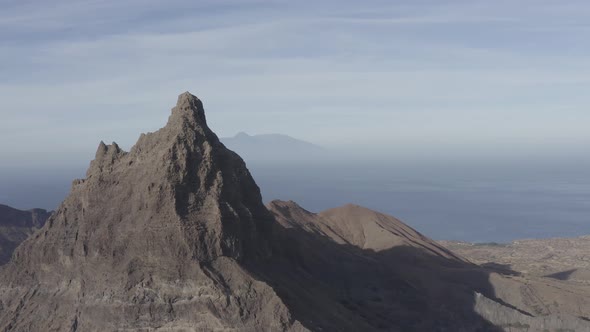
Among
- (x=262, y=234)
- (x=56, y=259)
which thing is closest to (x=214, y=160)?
(x=262, y=234)

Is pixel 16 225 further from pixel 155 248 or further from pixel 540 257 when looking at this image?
pixel 540 257

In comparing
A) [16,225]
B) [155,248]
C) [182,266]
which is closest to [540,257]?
[182,266]

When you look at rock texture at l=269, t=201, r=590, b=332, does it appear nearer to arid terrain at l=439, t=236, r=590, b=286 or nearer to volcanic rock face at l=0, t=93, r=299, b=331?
volcanic rock face at l=0, t=93, r=299, b=331

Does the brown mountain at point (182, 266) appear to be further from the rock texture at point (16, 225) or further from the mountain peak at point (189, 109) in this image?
the rock texture at point (16, 225)

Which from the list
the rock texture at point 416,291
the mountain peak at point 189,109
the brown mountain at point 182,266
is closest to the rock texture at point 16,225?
the rock texture at point 416,291

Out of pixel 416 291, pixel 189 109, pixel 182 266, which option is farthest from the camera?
pixel 416 291

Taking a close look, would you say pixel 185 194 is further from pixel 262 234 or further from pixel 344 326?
pixel 344 326
